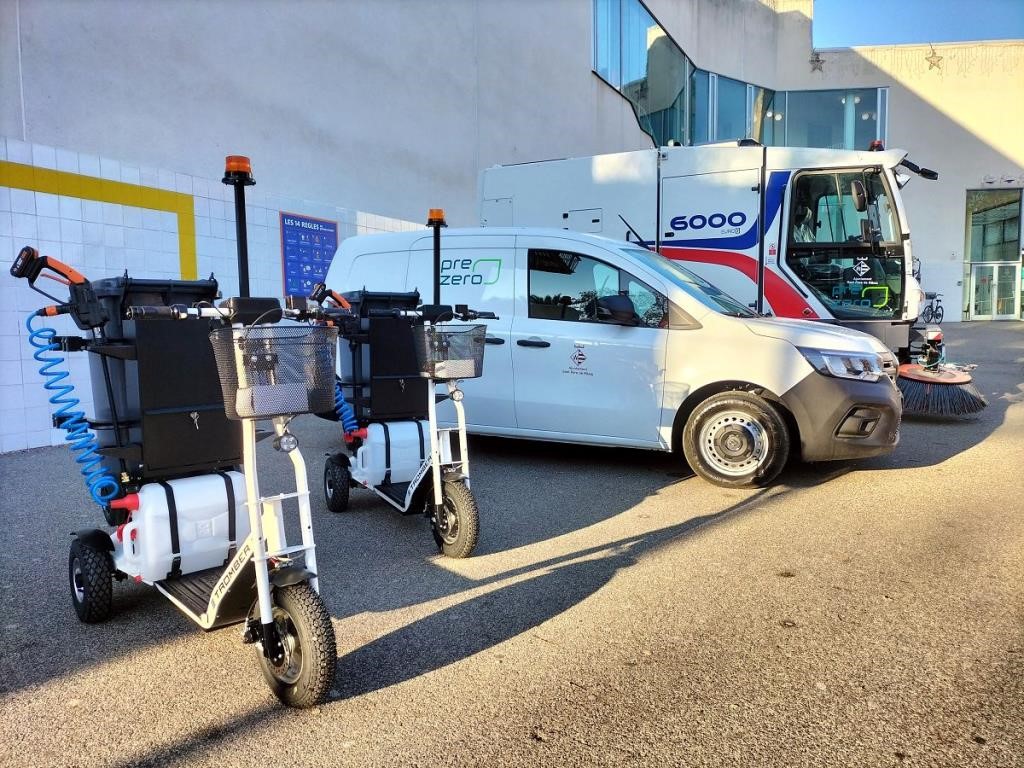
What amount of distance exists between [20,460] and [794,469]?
6.81m

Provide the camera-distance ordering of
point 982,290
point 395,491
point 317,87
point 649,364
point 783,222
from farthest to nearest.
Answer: point 982,290 < point 317,87 < point 783,222 < point 649,364 < point 395,491

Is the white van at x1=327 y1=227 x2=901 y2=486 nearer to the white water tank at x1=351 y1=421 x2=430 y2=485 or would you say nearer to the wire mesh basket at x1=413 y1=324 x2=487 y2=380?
the white water tank at x1=351 y1=421 x2=430 y2=485

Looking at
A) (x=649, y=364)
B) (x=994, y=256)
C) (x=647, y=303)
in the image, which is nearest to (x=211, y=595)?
(x=649, y=364)

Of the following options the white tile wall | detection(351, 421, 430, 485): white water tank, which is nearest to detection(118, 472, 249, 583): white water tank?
detection(351, 421, 430, 485): white water tank

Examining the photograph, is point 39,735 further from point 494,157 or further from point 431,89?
Result: point 494,157

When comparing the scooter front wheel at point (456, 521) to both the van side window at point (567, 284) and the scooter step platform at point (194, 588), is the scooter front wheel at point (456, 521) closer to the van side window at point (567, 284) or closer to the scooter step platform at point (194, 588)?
the scooter step platform at point (194, 588)

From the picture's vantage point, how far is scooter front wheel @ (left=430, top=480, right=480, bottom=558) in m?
4.16

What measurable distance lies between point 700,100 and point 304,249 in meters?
19.0

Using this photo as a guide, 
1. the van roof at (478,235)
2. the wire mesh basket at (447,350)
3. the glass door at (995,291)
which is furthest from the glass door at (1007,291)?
the wire mesh basket at (447,350)

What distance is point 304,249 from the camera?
33.3 ft

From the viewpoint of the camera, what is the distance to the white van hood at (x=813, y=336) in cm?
561

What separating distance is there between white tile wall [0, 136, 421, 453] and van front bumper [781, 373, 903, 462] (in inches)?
243

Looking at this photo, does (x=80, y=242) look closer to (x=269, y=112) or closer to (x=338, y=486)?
(x=269, y=112)

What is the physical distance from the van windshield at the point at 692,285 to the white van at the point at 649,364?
0.8 inches
